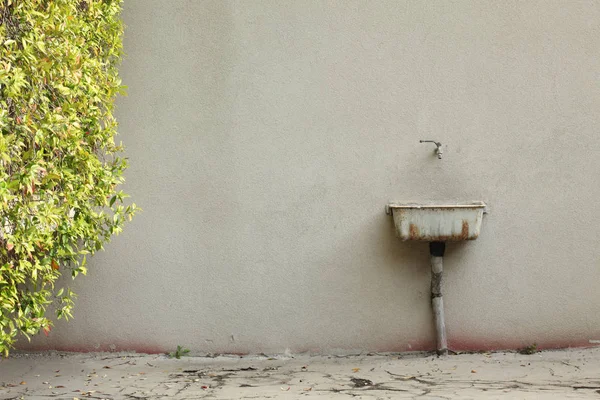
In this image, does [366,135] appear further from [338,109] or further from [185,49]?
[185,49]

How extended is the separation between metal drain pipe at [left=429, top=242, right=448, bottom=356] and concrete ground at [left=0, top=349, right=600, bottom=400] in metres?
0.11

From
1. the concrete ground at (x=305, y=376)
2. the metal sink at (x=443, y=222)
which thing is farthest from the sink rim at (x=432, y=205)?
the concrete ground at (x=305, y=376)

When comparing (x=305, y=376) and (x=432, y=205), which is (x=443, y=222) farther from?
(x=305, y=376)

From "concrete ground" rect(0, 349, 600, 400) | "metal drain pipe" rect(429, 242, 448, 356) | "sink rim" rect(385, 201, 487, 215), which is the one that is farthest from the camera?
"metal drain pipe" rect(429, 242, 448, 356)

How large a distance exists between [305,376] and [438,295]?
41.9 inches

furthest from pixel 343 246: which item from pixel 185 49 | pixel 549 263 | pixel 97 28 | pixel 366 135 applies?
pixel 97 28

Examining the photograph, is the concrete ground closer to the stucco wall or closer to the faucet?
the stucco wall

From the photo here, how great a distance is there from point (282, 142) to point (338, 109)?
0.45 meters

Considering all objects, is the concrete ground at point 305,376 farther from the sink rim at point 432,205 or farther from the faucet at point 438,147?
the faucet at point 438,147

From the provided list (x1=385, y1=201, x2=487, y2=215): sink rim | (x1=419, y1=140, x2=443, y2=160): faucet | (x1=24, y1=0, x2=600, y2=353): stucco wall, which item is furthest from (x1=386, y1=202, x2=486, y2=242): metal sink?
(x1=419, y1=140, x2=443, y2=160): faucet

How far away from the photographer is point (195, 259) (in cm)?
481

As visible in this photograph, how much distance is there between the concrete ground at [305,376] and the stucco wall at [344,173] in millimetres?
134

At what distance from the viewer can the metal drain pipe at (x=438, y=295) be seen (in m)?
4.57

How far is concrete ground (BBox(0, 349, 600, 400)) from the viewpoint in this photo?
12.6ft
